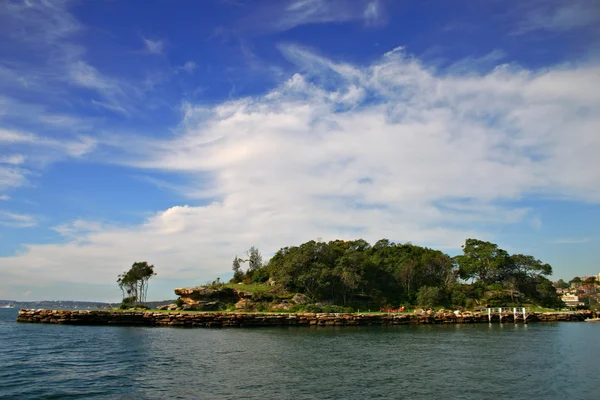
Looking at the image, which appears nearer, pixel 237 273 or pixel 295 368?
pixel 295 368

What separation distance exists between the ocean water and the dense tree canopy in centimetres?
4090

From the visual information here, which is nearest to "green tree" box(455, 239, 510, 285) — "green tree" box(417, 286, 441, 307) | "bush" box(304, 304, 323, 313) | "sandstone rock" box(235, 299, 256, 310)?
"green tree" box(417, 286, 441, 307)

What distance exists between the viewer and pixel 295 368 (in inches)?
1038

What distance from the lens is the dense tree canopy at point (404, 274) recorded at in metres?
82.9

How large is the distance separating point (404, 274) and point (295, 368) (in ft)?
232

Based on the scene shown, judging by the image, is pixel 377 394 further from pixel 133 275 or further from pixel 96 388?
pixel 133 275

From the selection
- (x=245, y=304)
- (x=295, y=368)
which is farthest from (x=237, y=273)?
(x=295, y=368)

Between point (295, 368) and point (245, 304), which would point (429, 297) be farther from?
point (295, 368)

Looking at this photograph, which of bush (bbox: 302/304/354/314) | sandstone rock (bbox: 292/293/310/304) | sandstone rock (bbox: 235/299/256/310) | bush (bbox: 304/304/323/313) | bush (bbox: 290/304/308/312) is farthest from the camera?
sandstone rock (bbox: 292/293/310/304)

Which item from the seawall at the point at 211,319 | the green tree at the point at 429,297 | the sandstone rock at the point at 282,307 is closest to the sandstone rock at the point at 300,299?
the sandstone rock at the point at 282,307

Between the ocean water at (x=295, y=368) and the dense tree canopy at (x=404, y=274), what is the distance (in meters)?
40.9

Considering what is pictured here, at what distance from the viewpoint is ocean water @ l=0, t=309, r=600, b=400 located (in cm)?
2036

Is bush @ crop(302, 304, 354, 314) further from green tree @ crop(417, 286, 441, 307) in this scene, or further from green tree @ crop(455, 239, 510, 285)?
green tree @ crop(455, 239, 510, 285)

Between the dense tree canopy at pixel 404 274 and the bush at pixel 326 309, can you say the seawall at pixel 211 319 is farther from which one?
the dense tree canopy at pixel 404 274
